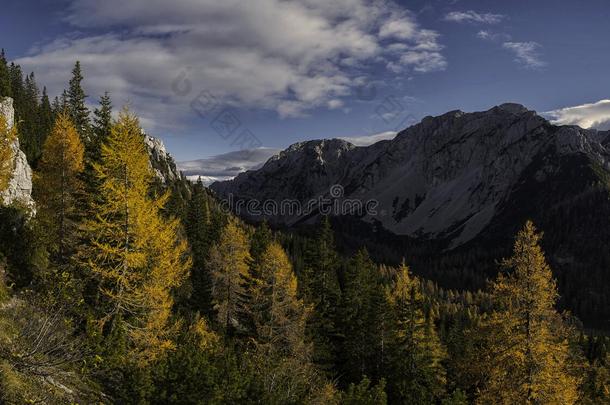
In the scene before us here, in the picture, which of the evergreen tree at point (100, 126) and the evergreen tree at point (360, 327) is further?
the evergreen tree at point (360, 327)

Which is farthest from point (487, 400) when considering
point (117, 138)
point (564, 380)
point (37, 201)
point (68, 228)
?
point (37, 201)

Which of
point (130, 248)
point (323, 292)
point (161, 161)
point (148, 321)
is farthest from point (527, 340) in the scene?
point (161, 161)

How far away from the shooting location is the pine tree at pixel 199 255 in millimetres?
49156

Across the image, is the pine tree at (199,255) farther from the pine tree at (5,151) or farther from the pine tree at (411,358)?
the pine tree at (5,151)

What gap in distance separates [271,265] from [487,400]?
1000 inches

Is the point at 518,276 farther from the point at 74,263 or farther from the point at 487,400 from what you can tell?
the point at 74,263

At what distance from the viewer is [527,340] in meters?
20.9

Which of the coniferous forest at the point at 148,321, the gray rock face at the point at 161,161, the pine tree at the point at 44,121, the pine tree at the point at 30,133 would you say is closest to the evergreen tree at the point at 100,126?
the coniferous forest at the point at 148,321

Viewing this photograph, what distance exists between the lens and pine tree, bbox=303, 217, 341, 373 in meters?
47.1

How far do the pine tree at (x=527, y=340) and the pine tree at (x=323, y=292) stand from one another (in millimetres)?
26481

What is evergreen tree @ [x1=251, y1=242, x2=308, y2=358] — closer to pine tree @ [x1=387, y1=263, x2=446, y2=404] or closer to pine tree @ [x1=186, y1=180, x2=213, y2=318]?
pine tree @ [x1=186, y1=180, x2=213, y2=318]

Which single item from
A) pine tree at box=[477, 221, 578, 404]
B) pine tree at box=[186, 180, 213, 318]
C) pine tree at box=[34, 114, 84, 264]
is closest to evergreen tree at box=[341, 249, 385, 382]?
pine tree at box=[186, 180, 213, 318]

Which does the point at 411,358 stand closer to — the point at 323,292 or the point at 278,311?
the point at 278,311

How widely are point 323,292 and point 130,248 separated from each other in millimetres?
33888
